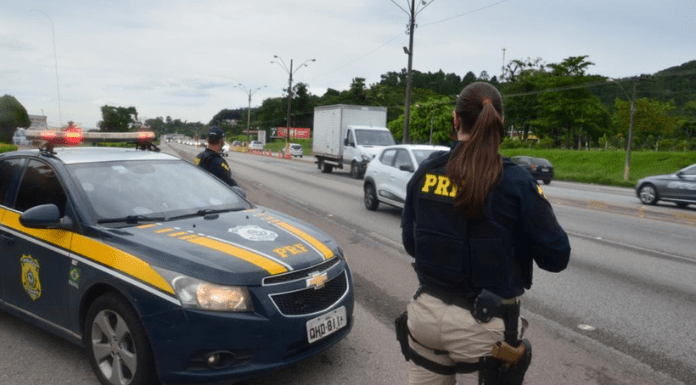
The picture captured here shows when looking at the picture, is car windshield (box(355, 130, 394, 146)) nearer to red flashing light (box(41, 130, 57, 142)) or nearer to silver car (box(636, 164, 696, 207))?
silver car (box(636, 164, 696, 207))

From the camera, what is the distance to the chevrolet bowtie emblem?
3.50m

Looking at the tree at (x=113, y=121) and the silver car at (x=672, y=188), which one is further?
the tree at (x=113, y=121)

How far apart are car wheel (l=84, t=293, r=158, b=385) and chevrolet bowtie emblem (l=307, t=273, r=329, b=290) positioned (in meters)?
1.01

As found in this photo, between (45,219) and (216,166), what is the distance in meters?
2.92

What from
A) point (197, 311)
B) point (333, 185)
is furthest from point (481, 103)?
point (333, 185)

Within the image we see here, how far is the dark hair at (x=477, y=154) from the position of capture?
196cm

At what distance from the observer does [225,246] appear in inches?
139

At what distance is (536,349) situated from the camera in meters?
4.44

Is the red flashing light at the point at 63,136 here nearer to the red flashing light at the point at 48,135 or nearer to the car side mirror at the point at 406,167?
the red flashing light at the point at 48,135

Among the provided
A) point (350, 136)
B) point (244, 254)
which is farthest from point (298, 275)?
point (350, 136)

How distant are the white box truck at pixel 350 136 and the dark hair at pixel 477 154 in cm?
2136

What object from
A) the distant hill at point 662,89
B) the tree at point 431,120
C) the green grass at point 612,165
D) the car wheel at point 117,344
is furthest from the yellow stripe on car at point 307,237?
the distant hill at point 662,89

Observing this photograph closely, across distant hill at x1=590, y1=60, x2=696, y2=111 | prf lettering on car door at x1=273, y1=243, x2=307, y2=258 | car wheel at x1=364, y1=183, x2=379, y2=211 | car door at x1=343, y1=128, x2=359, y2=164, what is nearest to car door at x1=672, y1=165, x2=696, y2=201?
car wheel at x1=364, y1=183, x2=379, y2=211

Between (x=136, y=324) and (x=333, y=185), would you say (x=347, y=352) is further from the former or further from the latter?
(x=333, y=185)
